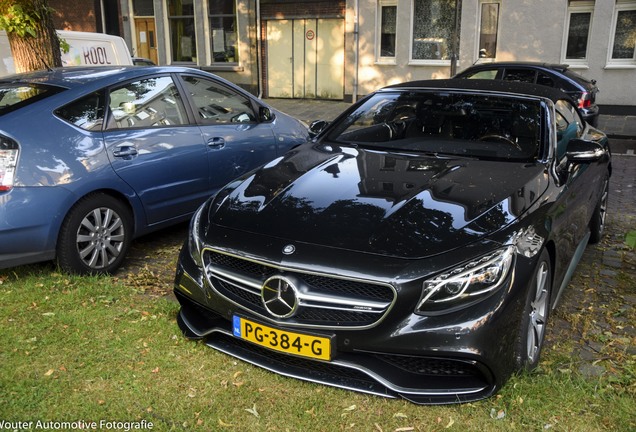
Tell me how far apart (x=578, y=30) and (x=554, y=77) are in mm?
4365

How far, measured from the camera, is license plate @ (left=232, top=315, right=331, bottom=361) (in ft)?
9.48

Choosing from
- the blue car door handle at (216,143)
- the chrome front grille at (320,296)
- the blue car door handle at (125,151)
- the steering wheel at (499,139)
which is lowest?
the chrome front grille at (320,296)

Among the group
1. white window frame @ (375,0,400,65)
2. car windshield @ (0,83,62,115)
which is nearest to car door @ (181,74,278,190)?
car windshield @ (0,83,62,115)

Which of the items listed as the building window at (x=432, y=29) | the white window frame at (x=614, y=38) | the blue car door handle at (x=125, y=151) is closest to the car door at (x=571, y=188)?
the blue car door handle at (x=125, y=151)

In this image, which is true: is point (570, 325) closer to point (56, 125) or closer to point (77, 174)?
point (77, 174)

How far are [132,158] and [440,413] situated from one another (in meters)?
3.20

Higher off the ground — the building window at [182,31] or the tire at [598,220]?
the building window at [182,31]

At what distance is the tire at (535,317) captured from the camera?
9.82ft

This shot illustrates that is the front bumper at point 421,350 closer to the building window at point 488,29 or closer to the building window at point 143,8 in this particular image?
the building window at point 488,29

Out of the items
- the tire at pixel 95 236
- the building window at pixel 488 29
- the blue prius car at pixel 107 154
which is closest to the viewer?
the blue prius car at pixel 107 154

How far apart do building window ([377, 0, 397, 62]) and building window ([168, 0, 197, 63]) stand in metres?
6.30

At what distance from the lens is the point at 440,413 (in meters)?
2.92

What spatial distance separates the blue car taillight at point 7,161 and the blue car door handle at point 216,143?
176 cm

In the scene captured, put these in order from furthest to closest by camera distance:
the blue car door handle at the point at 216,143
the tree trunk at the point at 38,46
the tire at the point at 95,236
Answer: the tree trunk at the point at 38,46, the blue car door handle at the point at 216,143, the tire at the point at 95,236
